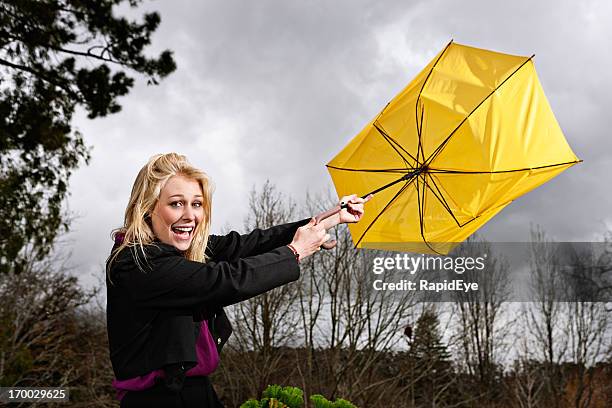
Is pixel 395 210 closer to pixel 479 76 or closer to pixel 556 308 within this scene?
pixel 479 76

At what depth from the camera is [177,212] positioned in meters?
2.26

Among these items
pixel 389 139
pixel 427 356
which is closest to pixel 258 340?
pixel 427 356

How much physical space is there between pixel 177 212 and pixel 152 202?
3.8 inches

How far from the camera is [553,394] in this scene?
63.6 feet

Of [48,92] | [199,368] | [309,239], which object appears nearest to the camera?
[199,368]

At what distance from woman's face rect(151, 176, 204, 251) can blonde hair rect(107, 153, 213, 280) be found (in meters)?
0.02

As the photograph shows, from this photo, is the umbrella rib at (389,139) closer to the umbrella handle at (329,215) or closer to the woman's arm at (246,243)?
the umbrella handle at (329,215)

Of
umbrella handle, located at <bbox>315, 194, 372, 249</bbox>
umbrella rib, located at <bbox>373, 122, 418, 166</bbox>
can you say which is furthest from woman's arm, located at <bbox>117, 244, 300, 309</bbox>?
umbrella rib, located at <bbox>373, 122, 418, 166</bbox>

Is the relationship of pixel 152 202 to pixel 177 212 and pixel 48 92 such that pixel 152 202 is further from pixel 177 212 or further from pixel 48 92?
pixel 48 92

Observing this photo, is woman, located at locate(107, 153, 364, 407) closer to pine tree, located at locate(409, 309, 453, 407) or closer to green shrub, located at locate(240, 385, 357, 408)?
green shrub, located at locate(240, 385, 357, 408)

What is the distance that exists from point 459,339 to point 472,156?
15979 mm

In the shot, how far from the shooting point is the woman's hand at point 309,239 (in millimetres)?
2354

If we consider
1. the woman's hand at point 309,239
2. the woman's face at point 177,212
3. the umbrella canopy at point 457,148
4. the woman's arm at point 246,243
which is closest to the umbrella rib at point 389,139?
the umbrella canopy at point 457,148

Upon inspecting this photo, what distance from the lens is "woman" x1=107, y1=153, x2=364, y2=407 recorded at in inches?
82.9
